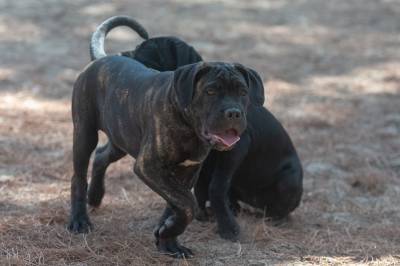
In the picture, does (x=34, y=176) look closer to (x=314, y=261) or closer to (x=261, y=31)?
(x=314, y=261)

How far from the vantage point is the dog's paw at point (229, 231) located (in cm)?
555

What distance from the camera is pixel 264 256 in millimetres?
5184

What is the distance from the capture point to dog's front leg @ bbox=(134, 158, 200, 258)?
4586 mm

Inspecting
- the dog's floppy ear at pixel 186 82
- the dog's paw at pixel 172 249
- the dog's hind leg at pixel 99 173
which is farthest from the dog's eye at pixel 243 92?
the dog's hind leg at pixel 99 173

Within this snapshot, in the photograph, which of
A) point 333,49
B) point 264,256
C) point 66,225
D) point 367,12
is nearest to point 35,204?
point 66,225

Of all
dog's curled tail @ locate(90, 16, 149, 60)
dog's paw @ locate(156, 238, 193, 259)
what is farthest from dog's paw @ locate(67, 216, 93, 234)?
dog's curled tail @ locate(90, 16, 149, 60)

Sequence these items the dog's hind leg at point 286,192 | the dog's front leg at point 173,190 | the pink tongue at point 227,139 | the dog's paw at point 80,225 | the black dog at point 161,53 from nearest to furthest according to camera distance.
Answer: the pink tongue at point 227,139 < the dog's front leg at point 173,190 < the dog's paw at point 80,225 < the black dog at point 161,53 < the dog's hind leg at point 286,192

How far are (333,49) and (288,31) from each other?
3.85ft

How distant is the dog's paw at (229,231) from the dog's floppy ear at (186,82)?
1554 millimetres

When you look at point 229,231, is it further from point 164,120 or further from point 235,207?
point 164,120

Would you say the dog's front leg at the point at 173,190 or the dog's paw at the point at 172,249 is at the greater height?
the dog's front leg at the point at 173,190

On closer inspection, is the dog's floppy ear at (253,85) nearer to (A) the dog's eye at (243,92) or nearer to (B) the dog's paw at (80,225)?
(A) the dog's eye at (243,92)

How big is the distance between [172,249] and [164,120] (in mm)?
987

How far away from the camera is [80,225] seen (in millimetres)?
5441
